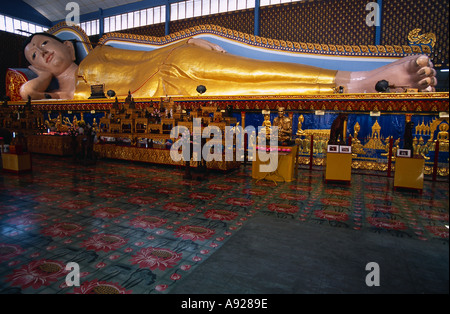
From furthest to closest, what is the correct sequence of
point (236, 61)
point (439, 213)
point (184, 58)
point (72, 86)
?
point (72, 86) → point (184, 58) → point (236, 61) → point (439, 213)

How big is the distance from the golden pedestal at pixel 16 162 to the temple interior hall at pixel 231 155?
1.4 inches

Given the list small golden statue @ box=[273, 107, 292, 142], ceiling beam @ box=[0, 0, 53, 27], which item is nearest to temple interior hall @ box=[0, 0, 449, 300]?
small golden statue @ box=[273, 107, 292, 142]

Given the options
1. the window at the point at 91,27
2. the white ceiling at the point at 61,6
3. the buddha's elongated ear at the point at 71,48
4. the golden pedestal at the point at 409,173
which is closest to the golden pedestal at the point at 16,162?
the golden pedestal at the point at 409,173

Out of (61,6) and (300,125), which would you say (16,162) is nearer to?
(300,125)

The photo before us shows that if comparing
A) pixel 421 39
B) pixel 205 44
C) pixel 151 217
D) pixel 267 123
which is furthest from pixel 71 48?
pixel 421 39

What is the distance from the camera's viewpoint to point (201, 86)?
643 centimetres

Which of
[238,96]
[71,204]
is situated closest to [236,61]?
[238,96]

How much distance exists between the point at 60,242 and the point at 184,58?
596 centimetres

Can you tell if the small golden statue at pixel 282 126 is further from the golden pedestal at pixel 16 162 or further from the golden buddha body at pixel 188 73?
the golden pedestal at pixel 16 162

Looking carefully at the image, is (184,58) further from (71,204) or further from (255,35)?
(71,204)

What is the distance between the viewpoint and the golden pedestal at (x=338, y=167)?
4426 mm

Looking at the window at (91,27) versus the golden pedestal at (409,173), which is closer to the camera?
the golden pedestal at (409,173)

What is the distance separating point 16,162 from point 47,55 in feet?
21.1

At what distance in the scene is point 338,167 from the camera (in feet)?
14.7
